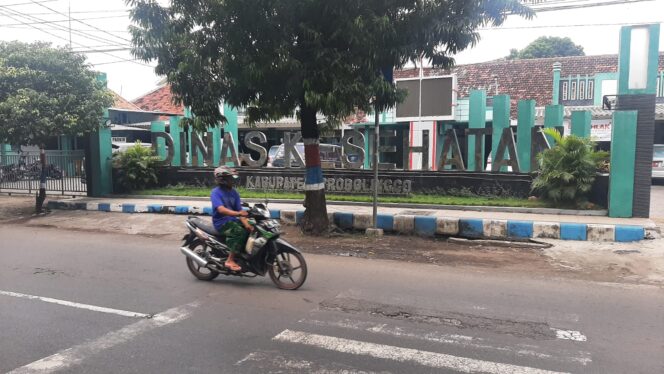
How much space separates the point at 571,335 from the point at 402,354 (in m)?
1.69

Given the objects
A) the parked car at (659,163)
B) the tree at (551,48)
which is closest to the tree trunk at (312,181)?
the parked car at (659,163)

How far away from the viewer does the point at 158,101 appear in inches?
1335

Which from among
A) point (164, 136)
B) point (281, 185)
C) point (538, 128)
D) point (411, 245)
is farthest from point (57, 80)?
point (538, 128)

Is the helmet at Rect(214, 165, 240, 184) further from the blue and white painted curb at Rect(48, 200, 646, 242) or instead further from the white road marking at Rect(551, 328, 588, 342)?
the blue and white painted curb at Rect(48, 200, 646, 242)

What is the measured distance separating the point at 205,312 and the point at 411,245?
500 centimetres

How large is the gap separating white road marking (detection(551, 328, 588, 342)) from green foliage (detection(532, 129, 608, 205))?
22.8 feet

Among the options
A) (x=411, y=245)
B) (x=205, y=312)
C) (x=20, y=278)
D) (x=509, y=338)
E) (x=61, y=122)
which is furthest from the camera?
(x=61, y=122)

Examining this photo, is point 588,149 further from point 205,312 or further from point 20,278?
point 20,278

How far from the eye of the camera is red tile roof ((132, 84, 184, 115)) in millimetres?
32800

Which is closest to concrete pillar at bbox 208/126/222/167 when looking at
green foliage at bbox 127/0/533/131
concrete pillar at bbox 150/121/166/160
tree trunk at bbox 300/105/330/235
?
concrete pillar at bbox 150/121/166/160

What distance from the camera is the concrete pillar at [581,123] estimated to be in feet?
41.1

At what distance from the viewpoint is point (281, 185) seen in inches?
600

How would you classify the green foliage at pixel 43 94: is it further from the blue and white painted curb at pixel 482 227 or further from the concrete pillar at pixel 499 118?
the concrete pillar at pixel 499 118

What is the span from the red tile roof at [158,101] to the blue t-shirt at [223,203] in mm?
27394
